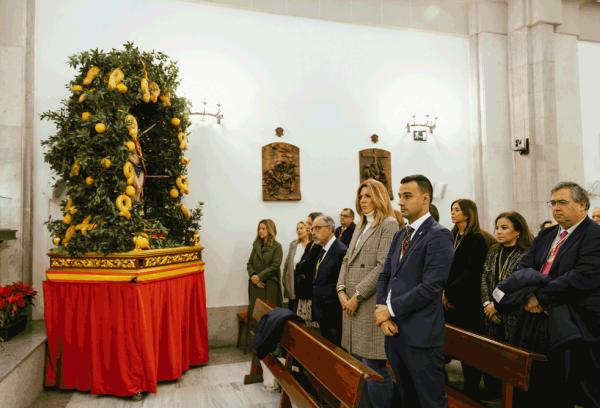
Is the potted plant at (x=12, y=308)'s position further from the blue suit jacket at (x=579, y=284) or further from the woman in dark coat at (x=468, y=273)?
the blue suit jacket at (x=579, y=284)

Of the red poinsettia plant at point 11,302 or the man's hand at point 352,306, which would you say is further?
the red poinsettia plant at point 11,302

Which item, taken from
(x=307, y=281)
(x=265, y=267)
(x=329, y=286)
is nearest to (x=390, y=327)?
(x=329, y=286)

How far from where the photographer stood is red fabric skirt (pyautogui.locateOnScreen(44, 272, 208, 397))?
4.15 metres

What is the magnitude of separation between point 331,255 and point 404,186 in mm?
1307

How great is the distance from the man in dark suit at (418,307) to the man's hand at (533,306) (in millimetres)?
728

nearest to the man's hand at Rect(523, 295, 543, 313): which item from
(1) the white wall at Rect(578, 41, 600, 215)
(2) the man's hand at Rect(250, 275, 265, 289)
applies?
(2) the man's hand at Rect(250, 275, 265, 289)

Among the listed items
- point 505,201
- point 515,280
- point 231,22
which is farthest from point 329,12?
point 515,280

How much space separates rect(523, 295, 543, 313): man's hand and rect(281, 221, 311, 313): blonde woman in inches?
130

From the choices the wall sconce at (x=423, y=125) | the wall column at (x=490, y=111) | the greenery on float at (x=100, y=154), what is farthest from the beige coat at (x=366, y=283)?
the wall column at (x=490, y=111)

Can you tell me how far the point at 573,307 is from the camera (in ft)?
8.72

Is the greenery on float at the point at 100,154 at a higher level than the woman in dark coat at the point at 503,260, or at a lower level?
higher

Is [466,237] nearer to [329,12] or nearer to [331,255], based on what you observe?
[331,255]

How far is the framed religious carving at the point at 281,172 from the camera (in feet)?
21.2

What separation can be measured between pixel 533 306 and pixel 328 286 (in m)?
1.59
